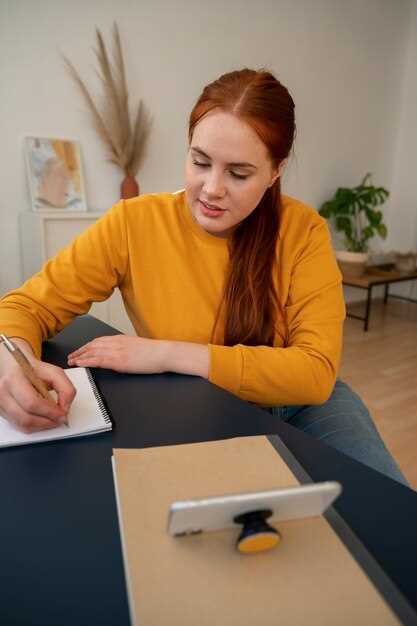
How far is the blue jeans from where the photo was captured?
874 millimetres

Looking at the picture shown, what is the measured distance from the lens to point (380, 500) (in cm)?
51

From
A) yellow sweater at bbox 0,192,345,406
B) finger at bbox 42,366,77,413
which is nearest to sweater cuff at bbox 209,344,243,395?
yellow sweater at bbox 0,192,345,406

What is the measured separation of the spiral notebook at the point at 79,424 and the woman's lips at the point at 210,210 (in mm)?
426

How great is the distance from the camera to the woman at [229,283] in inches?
34.0

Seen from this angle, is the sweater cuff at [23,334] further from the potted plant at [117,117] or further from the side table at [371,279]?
the side table at [371,279]

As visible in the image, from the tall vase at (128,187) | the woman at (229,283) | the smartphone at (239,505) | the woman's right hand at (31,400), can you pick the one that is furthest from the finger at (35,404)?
the tall vase at (128,187)

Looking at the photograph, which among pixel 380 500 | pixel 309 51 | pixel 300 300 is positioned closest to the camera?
pixel 380 500

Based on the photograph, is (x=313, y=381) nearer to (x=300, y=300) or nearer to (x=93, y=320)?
(x=300, y=300)

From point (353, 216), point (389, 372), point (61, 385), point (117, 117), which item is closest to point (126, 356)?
point (61, 385)

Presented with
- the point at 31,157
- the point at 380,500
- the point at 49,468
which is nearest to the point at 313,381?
the point at 380,500

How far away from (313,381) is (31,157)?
6.88 feet

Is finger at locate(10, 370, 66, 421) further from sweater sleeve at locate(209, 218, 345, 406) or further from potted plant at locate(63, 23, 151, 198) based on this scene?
potted plant at locate(63, 23, 151, 198)

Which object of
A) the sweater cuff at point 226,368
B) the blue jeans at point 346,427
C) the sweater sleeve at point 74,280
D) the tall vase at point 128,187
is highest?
the tall vase at point 128,187

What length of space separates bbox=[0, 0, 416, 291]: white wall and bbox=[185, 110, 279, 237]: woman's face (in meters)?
1.82
